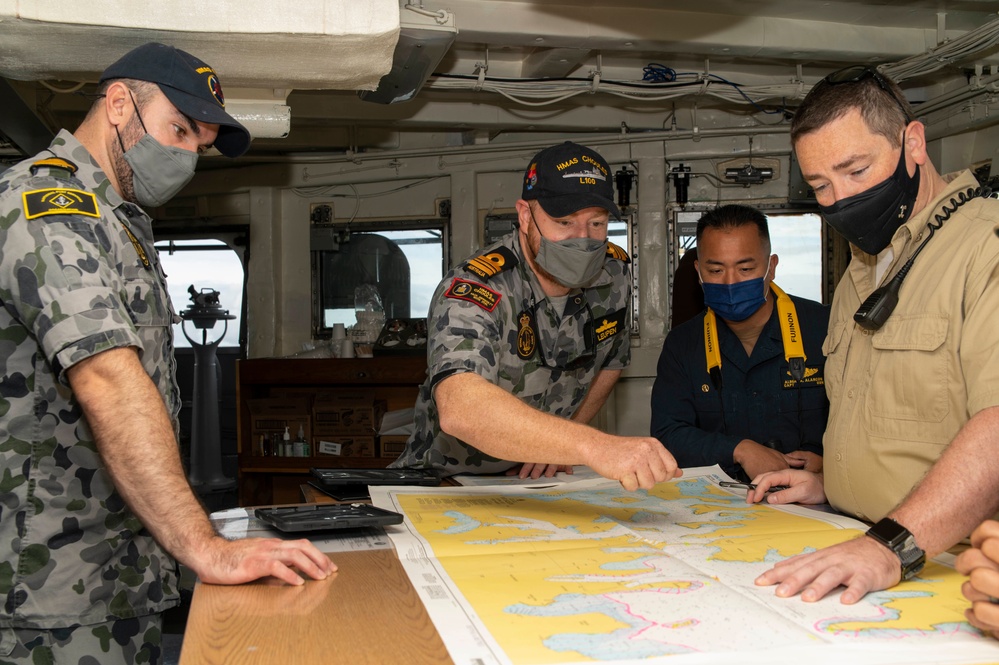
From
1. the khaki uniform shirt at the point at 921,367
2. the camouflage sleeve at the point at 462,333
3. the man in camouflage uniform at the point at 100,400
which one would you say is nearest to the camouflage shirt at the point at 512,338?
the camouflage sleeve at the point at 462,333

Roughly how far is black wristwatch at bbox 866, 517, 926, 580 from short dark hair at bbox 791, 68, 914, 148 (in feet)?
2.44

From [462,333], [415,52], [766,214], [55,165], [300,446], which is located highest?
[415,52]

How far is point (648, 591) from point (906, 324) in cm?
75

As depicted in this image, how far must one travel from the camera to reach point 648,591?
46.1 inches

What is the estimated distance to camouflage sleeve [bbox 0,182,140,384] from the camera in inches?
55.6

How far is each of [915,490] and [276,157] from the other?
5.22 meters

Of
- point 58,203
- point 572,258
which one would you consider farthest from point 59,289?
point 572,258

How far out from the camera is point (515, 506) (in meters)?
1.83

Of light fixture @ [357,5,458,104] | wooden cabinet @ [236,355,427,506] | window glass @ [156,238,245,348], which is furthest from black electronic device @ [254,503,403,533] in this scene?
window glass @ [156,238,245,348]

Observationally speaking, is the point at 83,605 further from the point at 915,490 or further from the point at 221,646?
the point at 915,490

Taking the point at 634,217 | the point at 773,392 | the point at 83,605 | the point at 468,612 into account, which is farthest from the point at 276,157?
the point at 468,612

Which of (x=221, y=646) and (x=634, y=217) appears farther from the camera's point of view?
(x=634, y=217)

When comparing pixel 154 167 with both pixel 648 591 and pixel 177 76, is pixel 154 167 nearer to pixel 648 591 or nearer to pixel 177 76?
pixel 177 76

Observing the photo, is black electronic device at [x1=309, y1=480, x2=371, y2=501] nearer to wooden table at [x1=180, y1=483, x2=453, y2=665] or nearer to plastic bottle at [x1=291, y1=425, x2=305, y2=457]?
wooden table at [x1=180, y1=483, x2=453, y2=665]
